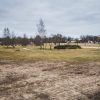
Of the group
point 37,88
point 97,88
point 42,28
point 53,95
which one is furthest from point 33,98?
point 42,28

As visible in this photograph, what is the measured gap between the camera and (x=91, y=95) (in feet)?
43.2

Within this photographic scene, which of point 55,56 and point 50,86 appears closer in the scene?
point 50,86

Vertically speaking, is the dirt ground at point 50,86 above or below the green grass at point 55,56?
below

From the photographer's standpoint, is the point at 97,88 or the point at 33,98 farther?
the point at 97,88

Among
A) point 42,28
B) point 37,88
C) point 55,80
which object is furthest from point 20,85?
point 42,28

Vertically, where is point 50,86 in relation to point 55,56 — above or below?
below

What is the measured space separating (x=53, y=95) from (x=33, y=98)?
46.5 inches

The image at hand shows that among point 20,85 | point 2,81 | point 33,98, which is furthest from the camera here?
point 2,81

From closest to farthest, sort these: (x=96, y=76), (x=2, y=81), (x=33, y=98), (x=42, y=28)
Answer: (x=33, y=98)
(x=2, y=81)
(x=96, y=76)
(x=42, y=28)

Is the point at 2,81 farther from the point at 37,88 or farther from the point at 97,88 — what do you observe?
the point at 97,88

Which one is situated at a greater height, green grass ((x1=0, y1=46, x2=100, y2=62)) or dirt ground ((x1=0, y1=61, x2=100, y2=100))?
green grass ((x1=0, y1=46, x2=100, y2=62))

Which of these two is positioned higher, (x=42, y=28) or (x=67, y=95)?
(x=42, y=28)

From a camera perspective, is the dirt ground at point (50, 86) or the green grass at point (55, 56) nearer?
the dirt ground at point (50, 86)

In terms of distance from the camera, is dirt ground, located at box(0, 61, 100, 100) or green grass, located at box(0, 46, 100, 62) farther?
green grass, located at box(0, 46, 100, 62)
